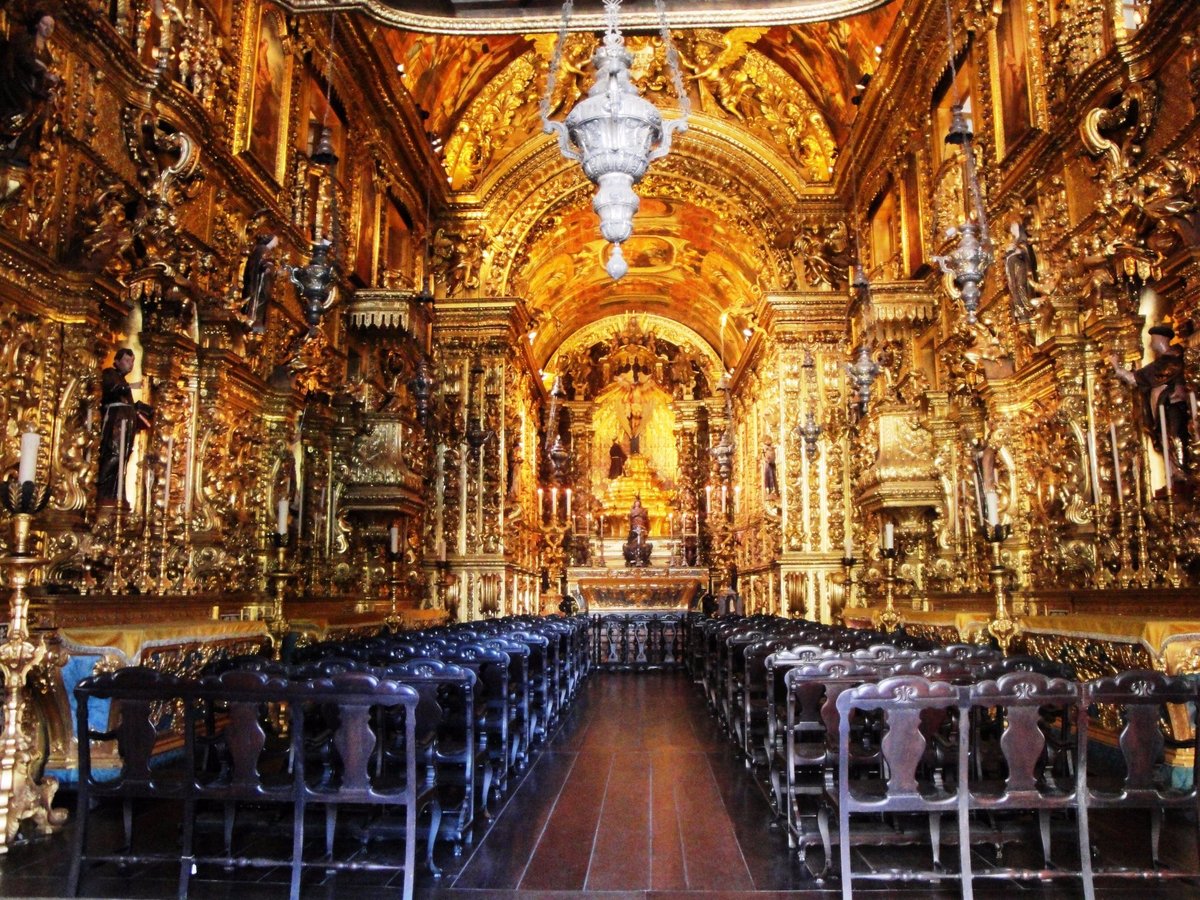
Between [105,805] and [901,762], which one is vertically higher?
[901,762]

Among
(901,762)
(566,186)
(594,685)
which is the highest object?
(566,186)

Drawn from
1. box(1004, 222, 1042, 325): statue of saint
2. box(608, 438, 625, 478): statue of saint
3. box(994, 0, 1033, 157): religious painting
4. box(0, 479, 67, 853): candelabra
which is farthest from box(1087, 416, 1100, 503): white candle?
box(608, 438, 625, 478): statue of saint

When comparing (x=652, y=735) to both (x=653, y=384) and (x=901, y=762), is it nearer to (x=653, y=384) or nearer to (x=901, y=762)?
(x=901, y=762)

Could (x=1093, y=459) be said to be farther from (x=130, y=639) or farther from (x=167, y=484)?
(x=167, y=484)

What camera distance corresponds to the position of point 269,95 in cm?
1038

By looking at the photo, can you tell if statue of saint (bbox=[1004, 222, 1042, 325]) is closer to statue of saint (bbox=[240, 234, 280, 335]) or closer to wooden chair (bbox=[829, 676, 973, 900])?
wooden chair (bbox=[829, 676, 973, 900])

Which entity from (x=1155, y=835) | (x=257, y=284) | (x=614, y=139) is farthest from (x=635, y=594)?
(x=1155, y=835)

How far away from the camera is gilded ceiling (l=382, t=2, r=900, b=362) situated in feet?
53.5

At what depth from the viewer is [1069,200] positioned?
844cm

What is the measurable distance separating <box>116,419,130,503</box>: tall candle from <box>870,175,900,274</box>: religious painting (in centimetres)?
1117

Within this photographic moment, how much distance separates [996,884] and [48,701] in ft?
17.1

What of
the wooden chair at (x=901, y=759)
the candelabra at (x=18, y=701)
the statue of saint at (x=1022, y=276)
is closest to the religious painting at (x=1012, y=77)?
the statue of saint at (x=1022, y=276)

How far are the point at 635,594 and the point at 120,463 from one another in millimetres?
14342

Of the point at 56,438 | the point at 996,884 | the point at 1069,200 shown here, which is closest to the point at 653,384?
the point at 1069,200
